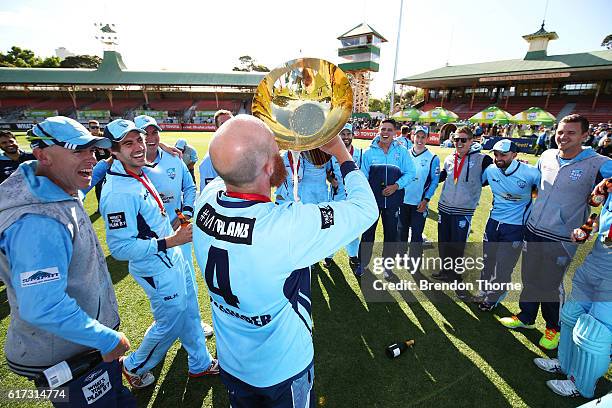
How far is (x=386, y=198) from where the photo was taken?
526cm

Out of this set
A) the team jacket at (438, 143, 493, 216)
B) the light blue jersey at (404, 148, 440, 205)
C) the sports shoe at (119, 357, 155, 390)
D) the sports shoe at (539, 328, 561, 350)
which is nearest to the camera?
the sports shoe at (119, 357, 155, 390)

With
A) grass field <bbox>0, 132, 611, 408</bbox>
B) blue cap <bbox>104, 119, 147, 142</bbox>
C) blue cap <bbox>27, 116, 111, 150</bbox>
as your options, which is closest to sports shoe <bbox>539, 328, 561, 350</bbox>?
grass field <bbox>0, 132, 611, 408</bbox>

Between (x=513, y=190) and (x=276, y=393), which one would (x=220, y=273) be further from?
(x=513, y=190)

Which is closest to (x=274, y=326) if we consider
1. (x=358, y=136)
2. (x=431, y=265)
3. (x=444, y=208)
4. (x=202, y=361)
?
(x=202, y=361)

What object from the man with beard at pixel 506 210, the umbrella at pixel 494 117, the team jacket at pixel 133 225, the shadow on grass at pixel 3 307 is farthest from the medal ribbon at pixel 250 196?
the umbrella at pixel 494 117

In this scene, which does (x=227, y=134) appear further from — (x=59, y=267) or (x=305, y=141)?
(x=59, y=267)

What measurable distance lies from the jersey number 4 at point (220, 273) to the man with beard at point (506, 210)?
4.08 metres

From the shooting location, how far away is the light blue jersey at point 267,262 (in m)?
1.44

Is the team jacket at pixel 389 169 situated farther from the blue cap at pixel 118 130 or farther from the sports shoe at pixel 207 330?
the blue cap at pixel 118 130

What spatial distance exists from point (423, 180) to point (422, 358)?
3.16 m

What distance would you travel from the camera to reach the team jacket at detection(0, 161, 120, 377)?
1.50 meters

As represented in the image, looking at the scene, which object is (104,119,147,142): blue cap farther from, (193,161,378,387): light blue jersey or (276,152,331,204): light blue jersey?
(276,152,331,204): light blue jersey

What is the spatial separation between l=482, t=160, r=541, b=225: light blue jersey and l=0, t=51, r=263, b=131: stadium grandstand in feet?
146

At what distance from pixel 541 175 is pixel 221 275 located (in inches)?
172
